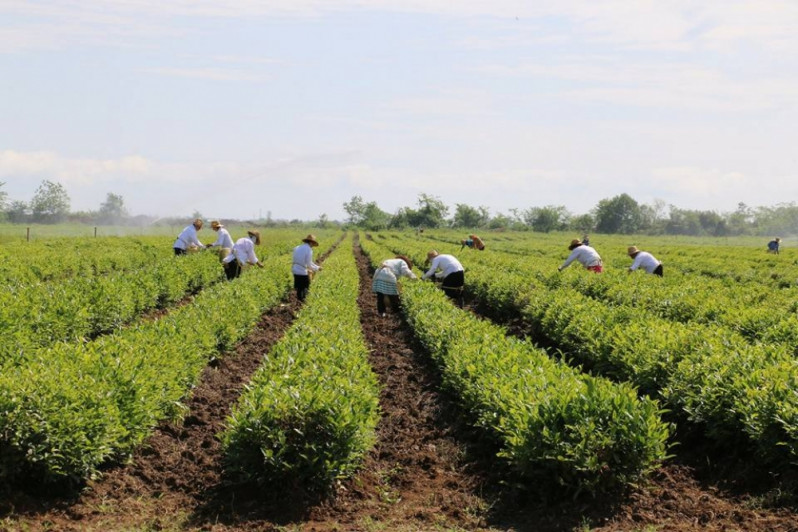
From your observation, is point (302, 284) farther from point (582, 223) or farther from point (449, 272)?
point (582, 223)

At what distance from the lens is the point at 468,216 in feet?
452

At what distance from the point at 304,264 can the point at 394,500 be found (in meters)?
11.2

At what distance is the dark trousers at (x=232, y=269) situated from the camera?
19.4 m

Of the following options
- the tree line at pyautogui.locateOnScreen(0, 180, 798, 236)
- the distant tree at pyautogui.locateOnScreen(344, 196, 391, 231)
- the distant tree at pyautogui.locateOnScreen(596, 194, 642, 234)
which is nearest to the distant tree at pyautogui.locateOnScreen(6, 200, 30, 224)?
the tree line at pyautogui.locateOnScreen(0, 180, 798, 236)

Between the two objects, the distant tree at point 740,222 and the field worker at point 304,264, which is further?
the distant tree at point 740,222

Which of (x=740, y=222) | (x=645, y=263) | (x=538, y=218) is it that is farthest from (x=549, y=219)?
(x=645, y=263)

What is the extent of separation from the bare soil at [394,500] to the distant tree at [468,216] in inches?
5104

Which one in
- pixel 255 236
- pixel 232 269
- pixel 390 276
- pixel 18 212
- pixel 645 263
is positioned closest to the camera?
pixel 390 276

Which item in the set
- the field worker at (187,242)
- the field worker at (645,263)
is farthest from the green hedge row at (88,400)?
the field worker at (645,263)

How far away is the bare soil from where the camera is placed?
5547 millimetres

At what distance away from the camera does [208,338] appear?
9.74 m

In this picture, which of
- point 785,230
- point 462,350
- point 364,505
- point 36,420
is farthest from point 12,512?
point 785,230

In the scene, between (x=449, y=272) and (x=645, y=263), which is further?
(x=645, y=263)

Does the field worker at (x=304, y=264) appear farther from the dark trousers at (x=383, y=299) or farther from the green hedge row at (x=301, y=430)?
the green hedge row at (x=301, y=430)
